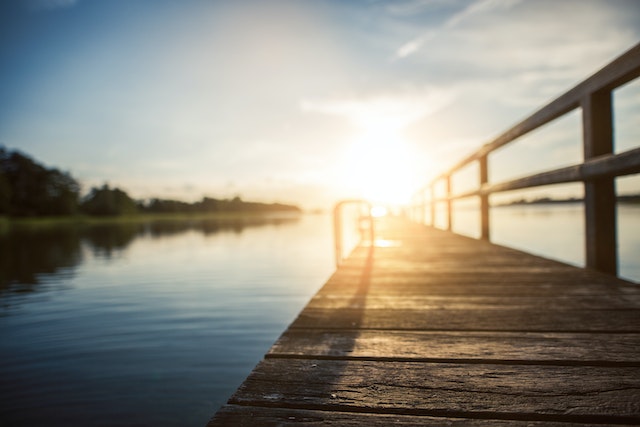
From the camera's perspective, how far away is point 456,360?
4.09ft

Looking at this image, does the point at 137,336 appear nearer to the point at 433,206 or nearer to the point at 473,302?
the point at 473,302

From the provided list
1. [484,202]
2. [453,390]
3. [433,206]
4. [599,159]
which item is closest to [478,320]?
[453,390]

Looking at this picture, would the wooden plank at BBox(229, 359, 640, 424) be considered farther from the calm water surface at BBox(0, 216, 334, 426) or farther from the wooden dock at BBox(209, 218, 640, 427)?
the calm water surface at BBox(0, 216, 334, 426)

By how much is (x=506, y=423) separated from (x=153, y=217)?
114 meters

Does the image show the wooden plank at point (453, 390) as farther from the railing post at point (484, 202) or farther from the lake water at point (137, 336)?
the railing post at point (484, 202)

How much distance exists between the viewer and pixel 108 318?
5.78m

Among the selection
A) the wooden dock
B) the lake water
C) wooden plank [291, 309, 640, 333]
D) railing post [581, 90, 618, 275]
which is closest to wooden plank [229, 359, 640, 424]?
the wooden dock

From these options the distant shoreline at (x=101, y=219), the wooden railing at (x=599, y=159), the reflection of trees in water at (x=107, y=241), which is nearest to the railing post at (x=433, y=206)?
the wooden railing at (x=599, y=159)

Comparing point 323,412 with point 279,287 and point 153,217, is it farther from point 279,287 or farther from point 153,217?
point 153,217

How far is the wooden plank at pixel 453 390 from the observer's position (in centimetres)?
93

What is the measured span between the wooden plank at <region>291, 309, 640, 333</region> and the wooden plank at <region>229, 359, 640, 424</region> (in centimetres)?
42

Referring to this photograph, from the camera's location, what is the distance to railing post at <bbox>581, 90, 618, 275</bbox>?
2328 millimetres

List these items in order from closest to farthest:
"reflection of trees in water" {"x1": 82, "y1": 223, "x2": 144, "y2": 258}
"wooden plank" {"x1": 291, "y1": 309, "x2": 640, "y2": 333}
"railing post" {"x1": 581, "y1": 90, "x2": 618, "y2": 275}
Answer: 1. "wooden plank" {"x1": 291, "y1": 309, "x2": 640, "y2": 333}
2. "railing post" {"x1": 581, "y1": 90, "x2": 618, "y2": 275}
3. "reflection of trees in water" {"x1": 82, "y1": 223, "x2": 144, "y2": 258}

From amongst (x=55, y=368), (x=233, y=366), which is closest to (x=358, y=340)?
(x=233, y=366)
